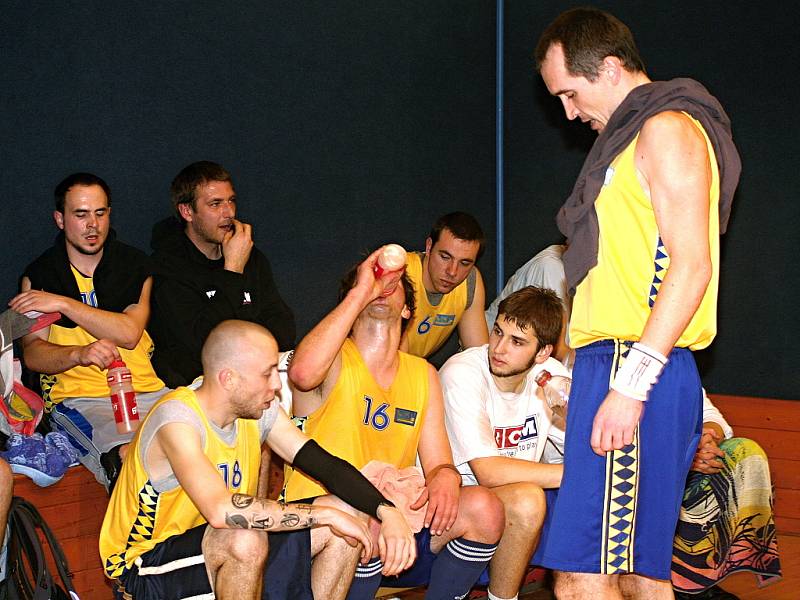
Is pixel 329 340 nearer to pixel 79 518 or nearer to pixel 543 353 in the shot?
pixel 543 353

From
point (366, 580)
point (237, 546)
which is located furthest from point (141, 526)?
point (366, 580)

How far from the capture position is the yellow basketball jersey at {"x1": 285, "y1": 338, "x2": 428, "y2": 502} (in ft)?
10.3

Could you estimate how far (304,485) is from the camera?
10.3ft

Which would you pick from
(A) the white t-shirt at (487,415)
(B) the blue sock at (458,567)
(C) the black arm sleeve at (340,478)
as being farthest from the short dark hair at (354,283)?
(B) the blue sock at (458,567)

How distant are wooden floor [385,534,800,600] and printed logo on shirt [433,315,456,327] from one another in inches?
48.5

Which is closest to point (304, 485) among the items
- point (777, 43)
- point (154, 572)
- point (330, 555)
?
point (330, 555)

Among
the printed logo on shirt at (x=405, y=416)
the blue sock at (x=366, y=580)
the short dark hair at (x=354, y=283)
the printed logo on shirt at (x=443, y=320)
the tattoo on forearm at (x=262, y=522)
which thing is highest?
the short dark hair at (x=354, y=283)

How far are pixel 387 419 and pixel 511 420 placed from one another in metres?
0.48

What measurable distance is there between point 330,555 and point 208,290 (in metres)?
1.41

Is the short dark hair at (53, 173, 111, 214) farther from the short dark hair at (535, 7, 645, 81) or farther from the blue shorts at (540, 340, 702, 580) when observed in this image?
the blue shorts at (540, 340, 702, 580)

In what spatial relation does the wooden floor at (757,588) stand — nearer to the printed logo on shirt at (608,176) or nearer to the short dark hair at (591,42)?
the printed logo on shirt at (608,176)

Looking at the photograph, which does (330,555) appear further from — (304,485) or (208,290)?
(208,290)

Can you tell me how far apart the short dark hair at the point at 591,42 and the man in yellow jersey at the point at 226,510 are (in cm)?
112

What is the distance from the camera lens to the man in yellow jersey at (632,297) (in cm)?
204
